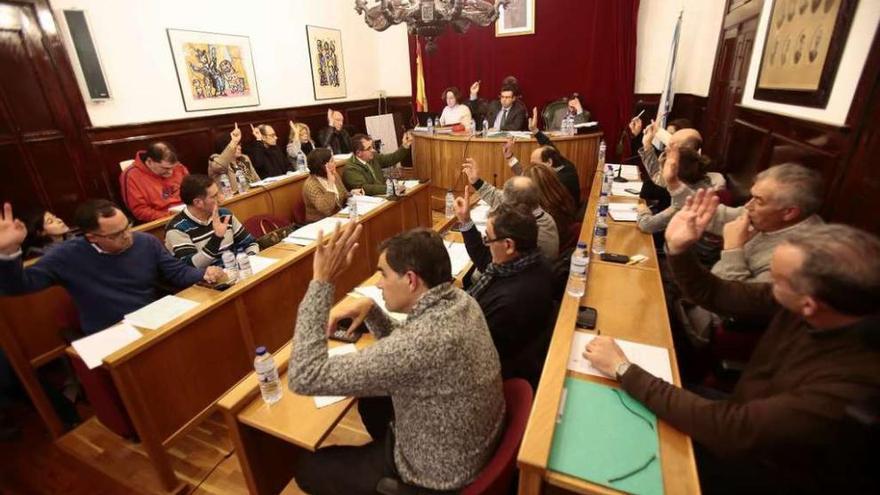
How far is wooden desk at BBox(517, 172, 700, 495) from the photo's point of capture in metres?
1.11

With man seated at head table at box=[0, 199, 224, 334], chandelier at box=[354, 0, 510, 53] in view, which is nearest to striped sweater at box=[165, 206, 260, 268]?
man seated at head table at box=[0, 199, 224, 334]

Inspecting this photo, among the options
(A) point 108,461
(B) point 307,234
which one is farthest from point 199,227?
(A) point 108,461

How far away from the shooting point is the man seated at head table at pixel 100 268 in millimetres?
1881

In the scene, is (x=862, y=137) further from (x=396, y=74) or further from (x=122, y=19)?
(x=396, y=74)

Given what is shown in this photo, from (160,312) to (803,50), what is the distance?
13.3 ft

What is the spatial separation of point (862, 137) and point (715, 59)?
3.51 metres

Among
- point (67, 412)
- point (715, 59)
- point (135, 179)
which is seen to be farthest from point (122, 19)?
point (715, 59)

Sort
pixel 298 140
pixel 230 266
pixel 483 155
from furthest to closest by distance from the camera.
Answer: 1. pixel 298 140
2. pixel 483 155
3. pixel 230 266

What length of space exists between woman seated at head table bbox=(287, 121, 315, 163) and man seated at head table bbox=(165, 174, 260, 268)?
3.05m

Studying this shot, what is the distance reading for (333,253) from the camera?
Result: 130 centimetres

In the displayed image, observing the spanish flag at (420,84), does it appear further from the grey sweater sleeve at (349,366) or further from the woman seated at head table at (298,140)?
the grey sweater sleeve at (349,366)

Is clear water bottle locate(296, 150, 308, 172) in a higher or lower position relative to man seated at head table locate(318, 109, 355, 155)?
lower

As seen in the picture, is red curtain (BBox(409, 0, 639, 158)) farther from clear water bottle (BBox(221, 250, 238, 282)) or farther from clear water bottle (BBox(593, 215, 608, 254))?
clear water bottle (BBox(221, 250, 238, 282))

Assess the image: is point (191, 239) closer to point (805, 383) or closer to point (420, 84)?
point (805, 383)
